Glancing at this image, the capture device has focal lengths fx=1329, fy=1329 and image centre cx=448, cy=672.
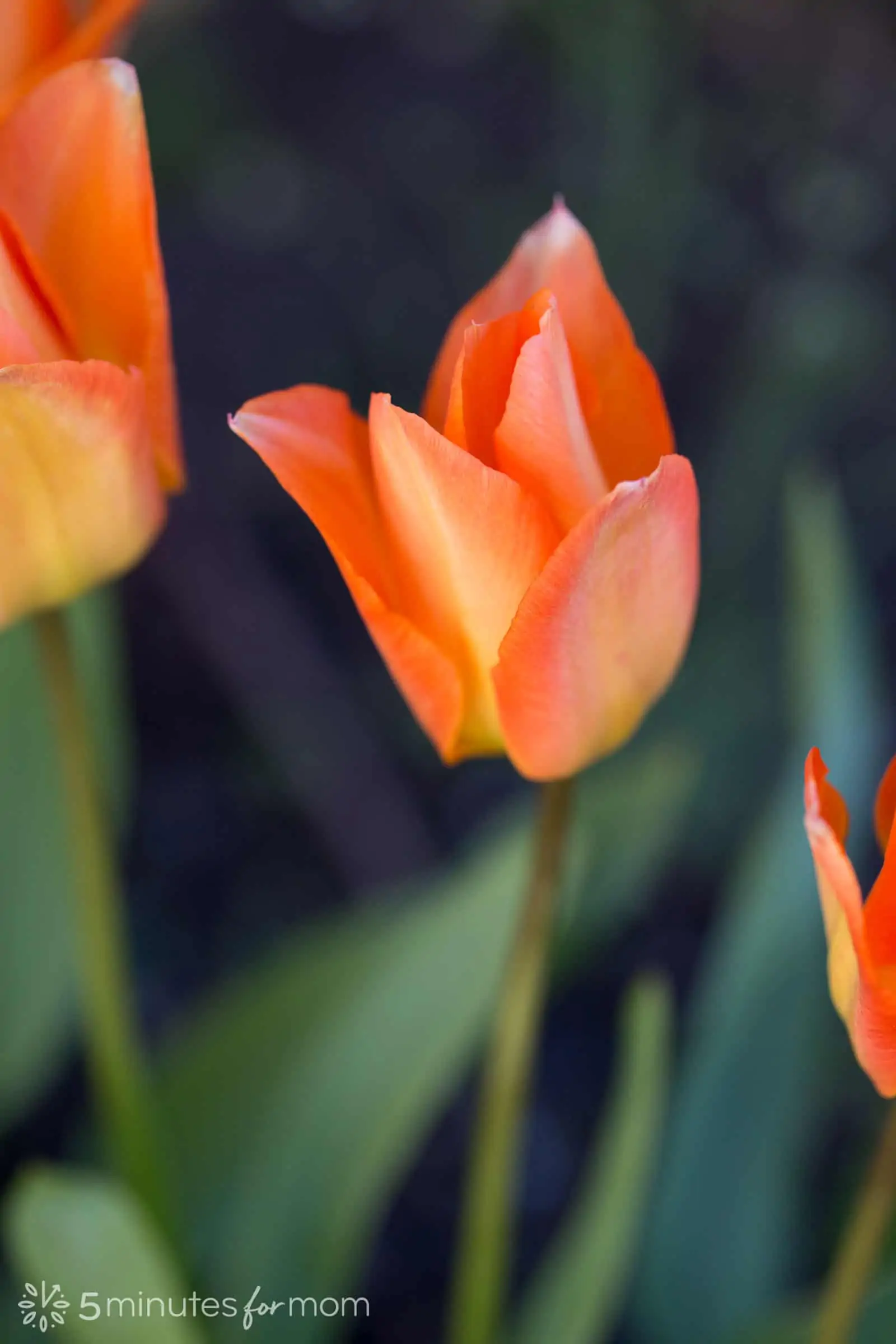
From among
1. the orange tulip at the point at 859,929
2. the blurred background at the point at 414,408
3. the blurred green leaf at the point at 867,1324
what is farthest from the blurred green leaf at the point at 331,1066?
the orange tulip at the point at 859,929

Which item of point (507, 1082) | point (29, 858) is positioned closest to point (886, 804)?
point (507, 1082)

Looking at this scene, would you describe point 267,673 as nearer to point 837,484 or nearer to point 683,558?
point 837,484

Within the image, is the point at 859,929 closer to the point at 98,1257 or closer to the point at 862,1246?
the point at 862,1246

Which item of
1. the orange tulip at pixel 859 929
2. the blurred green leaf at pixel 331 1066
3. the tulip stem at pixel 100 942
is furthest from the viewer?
the blurred green leaf at pixel 331 1066

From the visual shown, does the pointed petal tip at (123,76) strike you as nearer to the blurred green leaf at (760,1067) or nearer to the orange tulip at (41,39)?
the orange tulip at (41,39)

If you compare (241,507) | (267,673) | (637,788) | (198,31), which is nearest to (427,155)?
(198,31)

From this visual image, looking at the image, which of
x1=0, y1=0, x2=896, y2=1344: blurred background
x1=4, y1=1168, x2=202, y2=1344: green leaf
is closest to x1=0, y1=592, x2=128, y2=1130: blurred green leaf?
x1=0, y1=0, x2=896, y2=1344: blurred background
